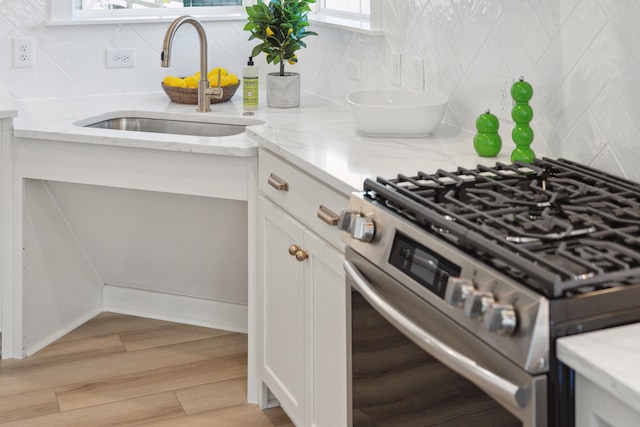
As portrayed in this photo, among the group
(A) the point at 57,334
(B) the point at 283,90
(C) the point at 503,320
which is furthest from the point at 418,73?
(A) the point at 57,334

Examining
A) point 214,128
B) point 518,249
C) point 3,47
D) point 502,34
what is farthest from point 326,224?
point 3,47

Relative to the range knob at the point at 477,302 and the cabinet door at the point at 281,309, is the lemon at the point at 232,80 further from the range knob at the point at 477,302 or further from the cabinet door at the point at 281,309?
the range knob at the point at 477,302

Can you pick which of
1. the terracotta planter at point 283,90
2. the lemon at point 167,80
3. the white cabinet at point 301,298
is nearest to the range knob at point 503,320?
the white cabinet at point 301,298

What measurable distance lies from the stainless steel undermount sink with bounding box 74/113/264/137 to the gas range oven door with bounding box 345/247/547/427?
1.46 metres

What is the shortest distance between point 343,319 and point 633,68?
0.90m

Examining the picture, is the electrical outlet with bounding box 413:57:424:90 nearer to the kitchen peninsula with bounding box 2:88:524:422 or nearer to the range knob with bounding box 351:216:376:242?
the kitchen peninsula with bounding box 2:88:524:422

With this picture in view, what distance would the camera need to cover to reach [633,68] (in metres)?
1.87

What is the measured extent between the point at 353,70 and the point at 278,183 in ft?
3.04

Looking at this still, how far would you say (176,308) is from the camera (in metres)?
3.59

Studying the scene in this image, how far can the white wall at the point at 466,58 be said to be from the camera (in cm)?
194

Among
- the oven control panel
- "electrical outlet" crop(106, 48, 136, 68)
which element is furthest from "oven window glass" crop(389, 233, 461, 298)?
"electrical outlet" crop(106, 48, 136, 68)

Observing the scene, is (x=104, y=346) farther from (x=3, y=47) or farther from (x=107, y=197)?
(x=3, y=47)

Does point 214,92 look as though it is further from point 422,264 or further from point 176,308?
point 422,264

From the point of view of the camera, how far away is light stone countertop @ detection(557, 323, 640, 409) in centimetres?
109
